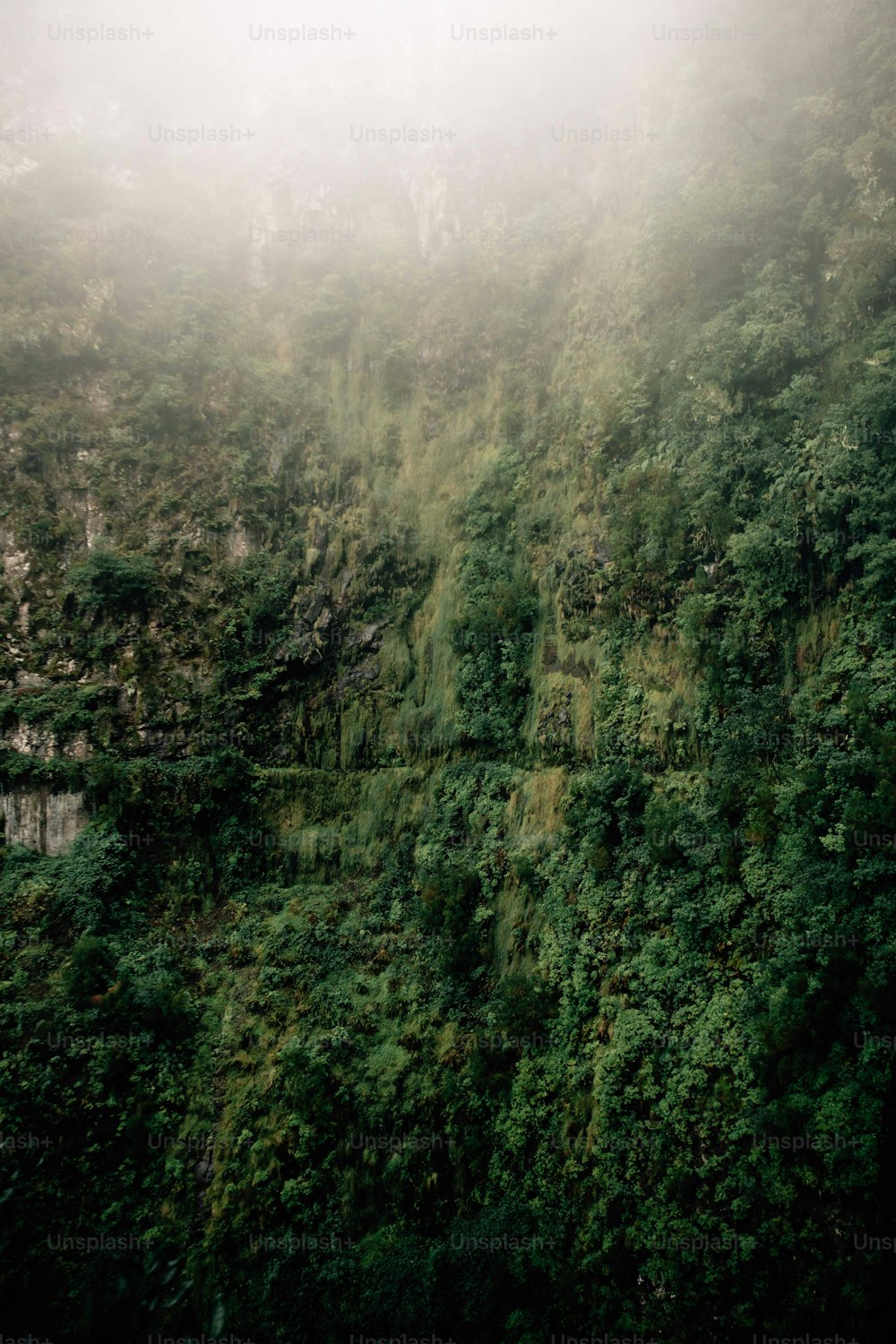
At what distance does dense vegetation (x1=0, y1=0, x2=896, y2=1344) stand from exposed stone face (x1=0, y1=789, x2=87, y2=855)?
0.29 metres

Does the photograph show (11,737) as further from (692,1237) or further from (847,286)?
(847,286)

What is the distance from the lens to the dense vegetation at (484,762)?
8.89 meters

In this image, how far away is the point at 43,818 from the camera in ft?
44.1

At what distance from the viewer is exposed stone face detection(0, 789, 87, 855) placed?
1329 cm

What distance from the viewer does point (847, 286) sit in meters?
12.0

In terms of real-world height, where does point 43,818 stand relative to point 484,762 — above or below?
below

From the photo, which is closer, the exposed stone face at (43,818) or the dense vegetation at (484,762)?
the dense vegetation at (484,762)

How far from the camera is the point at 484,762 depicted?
559 inches

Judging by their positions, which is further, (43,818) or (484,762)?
(484,762)

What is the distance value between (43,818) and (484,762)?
30.0 feet

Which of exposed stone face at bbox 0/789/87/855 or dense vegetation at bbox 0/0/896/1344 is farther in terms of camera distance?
exposed stone face at bbox 0/789/87/855

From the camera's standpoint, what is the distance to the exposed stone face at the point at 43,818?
1329cm

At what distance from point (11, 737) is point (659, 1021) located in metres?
13.3

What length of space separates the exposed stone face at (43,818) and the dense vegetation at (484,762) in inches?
11.5
